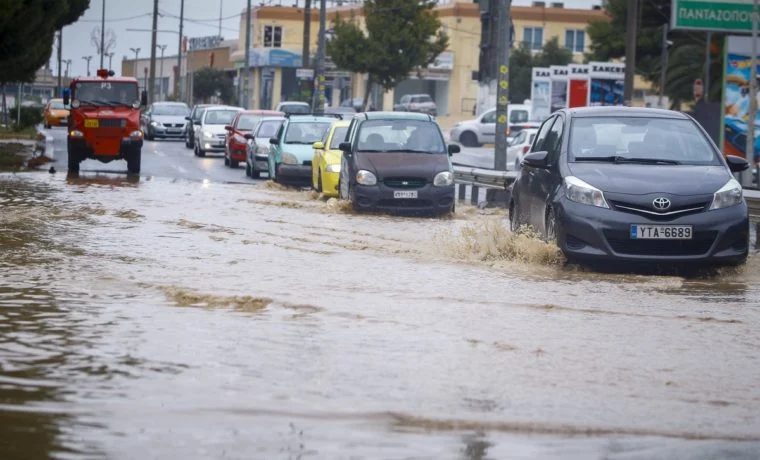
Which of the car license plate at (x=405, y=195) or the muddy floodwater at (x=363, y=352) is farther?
the car license plate at (x=405, y=195)

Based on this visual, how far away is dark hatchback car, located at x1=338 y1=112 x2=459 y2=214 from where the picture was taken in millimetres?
22172

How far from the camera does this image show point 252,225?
19.2m

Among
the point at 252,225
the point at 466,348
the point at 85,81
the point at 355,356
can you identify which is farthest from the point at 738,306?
the point at 85,81

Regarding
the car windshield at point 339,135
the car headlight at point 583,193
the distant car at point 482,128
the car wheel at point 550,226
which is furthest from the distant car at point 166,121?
the car headlight at point 583,193

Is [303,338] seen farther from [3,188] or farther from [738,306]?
[3,188]

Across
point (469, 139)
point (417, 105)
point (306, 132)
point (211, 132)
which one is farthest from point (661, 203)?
point (417, 105)

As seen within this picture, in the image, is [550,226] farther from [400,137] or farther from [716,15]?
[716,15]

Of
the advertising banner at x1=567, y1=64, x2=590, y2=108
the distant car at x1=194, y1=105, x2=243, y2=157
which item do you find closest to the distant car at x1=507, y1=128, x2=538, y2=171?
the distant car at x1=194, y1=105, x2=243, y2=157

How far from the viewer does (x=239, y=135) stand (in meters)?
40.2

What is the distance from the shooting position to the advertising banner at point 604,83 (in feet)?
185

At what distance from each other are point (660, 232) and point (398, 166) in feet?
31.1

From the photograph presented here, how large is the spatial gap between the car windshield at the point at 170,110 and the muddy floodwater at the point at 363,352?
45.9m

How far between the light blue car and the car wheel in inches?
620

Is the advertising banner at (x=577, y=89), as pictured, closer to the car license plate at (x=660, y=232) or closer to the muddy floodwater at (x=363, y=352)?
the muddy floodwater at (x=363, y=352)
